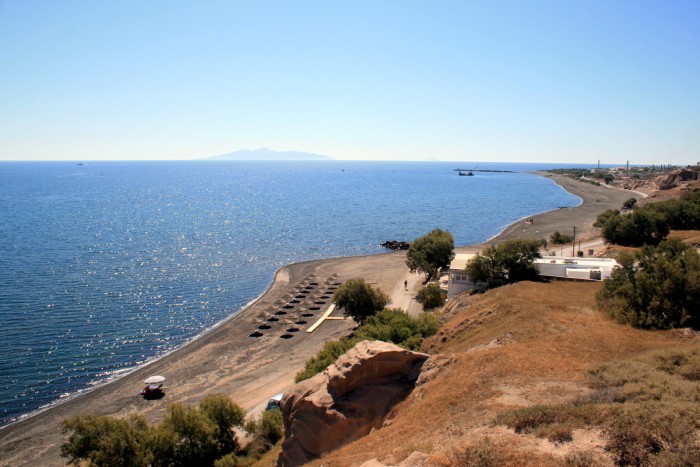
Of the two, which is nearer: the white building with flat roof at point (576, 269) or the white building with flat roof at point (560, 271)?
the white building with flat roof at point (576, 269)

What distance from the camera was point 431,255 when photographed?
6244 cm

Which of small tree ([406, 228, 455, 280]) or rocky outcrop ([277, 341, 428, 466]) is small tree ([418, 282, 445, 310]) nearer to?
small tree ([406, 228, 455, 280])

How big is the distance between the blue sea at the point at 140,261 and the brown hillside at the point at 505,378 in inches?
1186

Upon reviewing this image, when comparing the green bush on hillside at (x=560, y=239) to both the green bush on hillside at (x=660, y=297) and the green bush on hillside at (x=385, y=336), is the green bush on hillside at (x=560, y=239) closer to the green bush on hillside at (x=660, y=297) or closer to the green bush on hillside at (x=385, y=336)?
the green bush on hillside at (x=660, y=297)

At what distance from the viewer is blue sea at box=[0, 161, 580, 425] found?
42950 millimetres

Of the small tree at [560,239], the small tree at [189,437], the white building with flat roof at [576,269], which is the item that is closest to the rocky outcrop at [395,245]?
the small tree at [560,239]

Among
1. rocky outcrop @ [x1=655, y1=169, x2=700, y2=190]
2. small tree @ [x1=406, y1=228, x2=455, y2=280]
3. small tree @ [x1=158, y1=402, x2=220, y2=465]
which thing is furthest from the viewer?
rocky outcrop @ [x1=655, y1=169, x2=700, y2=190]

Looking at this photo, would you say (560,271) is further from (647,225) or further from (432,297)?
(647,225)

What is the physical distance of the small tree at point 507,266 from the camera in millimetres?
46656

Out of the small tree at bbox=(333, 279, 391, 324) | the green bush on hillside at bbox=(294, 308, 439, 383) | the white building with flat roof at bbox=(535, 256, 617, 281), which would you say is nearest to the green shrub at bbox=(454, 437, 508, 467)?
the green bush on hillside at bbox=(294, 308, 439, 383)

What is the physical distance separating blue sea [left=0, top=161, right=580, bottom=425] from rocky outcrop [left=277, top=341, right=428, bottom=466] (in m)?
25.1

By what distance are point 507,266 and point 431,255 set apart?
53.7ft

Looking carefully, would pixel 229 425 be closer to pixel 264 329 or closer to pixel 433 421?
pixel 433 421

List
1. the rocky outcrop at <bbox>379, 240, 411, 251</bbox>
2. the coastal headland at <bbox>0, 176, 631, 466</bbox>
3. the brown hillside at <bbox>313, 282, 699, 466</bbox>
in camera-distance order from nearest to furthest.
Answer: the brown hillside at <bbox>313, 282, 699, 466</bbox>
the coastal headland at <bbox>0, 176, 631, 466</bbox>
the rocky outcrop at <bbox>379, 240, 411, 251</bbox>
